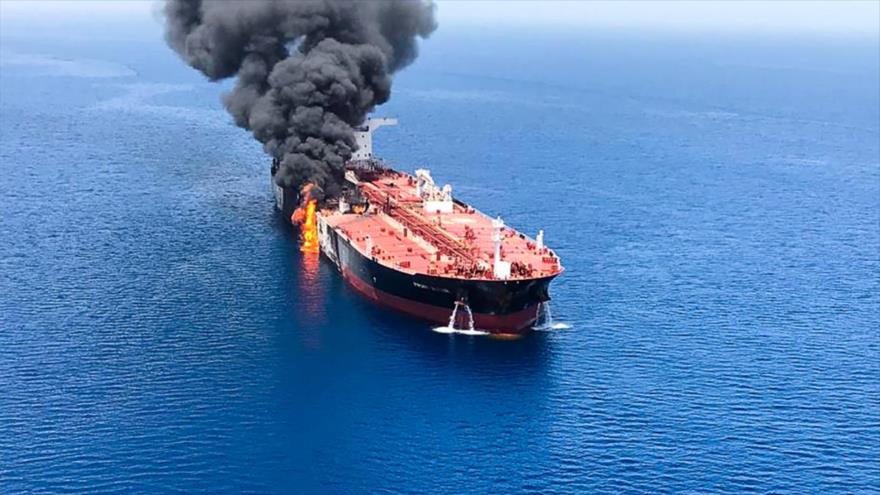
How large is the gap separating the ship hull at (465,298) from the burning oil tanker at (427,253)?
9 cm

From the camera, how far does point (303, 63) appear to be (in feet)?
399

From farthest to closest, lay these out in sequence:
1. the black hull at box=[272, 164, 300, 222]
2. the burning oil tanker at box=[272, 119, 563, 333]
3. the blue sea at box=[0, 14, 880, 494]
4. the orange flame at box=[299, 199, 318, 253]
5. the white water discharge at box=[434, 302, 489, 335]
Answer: the black hull at box=[272, 164, 300, 222], the orange flame at box=[299, 199, 318, 253], the white water discharge at box=[434, 302, 489, 335], the burning oil tanker at box=[272, 119, 563, 333], the blue sea at box=[0, 14, 880, 494]

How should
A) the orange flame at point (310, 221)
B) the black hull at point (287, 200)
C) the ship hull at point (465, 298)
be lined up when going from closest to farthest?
the ship hull at point (465, 298), the orange flame at point (310, 221), the black hull at point (287, 200)

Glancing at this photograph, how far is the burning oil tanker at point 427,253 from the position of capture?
8844 centimetres

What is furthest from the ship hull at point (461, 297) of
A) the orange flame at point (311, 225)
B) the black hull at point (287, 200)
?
the black hull at point (287, 200)

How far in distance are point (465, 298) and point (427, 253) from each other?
1128cm

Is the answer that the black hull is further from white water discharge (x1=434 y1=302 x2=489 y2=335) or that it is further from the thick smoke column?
white water discharge (x1=434 y1=302 x2=489 y2=335)

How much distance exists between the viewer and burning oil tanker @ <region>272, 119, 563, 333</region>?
8844 cm

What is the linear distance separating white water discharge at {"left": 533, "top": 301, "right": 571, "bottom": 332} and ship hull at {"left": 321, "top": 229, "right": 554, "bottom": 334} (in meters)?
0.77

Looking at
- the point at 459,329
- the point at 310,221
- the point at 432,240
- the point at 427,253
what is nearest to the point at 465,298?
the point at 459,329

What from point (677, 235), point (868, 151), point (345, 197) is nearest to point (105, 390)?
point (345, 197)

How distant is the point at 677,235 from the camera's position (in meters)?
125

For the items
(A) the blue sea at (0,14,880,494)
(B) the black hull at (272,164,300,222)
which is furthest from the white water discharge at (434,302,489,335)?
(B) the black hull at (272,164,300,222)

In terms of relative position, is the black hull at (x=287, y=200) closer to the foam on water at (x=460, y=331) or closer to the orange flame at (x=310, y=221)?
the orange flame at (x=310, y=221)
